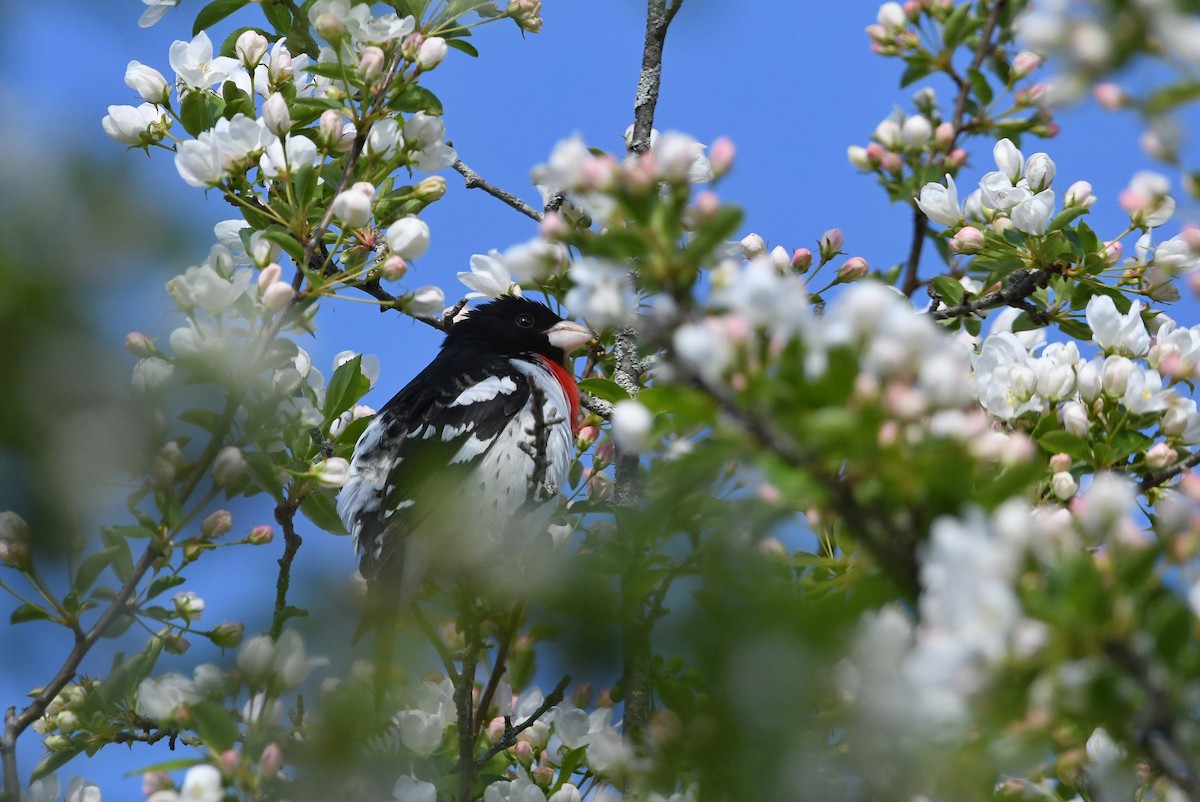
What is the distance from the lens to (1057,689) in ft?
4.07

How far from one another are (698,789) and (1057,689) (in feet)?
1.63

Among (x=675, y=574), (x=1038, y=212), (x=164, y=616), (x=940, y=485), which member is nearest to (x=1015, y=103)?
(x=1038, y=212)

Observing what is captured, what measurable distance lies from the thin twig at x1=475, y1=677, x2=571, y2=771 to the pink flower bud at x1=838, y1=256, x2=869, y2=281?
1.42m

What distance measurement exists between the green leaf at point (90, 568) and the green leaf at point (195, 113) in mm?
1273

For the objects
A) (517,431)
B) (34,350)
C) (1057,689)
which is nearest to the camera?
(1057,689)

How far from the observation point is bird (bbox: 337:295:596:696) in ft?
11.5

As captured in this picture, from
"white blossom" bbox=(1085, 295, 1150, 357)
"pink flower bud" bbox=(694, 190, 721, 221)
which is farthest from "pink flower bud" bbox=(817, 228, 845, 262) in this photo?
"pink flower bud" bbox=(694, 190, 721, 221)

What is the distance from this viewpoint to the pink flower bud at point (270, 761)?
72.8 inches

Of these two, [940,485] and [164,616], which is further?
[164,616]

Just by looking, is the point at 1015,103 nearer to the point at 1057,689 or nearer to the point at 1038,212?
the point at 1038,212

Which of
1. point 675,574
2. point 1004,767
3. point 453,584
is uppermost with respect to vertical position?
point 453,584

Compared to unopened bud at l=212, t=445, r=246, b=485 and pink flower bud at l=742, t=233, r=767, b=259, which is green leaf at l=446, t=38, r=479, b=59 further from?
unopened bud at l=212, t=445, r=246, b=485

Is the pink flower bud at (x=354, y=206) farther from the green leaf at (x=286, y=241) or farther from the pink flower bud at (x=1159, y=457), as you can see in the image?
the pink flower bud at (x=1159, y=457)

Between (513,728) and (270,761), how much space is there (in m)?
1.23
